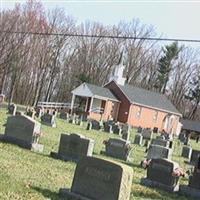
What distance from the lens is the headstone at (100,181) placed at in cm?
1075

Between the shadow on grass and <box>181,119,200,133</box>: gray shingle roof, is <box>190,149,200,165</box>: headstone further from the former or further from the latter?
<box>181,119,200,133</box>: gray shingle roof

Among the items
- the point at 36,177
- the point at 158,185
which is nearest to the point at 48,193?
the point at 36,177

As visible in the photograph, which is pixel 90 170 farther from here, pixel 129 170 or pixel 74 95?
pixel 74 95

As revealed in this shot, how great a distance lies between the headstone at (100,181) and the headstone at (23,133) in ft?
24.3

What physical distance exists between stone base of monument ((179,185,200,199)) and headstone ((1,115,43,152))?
17.9ft

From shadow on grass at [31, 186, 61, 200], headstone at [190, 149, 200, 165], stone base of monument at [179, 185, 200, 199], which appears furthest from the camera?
headstone at [190, 149, 200, 165]

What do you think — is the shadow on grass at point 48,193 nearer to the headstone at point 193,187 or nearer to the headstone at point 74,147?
the headstone at point 193,187

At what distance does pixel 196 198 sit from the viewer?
51.9 feet

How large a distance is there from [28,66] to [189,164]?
49.3 meters

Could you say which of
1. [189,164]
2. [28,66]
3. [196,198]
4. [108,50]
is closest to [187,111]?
[108,50]

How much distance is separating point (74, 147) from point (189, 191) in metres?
4.21

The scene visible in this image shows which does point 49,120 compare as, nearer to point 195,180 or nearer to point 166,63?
point 195,180

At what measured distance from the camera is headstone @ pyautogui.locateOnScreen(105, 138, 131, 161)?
2214cm

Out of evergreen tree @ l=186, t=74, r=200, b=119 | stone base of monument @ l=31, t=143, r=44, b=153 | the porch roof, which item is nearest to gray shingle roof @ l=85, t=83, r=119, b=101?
the porch roof
